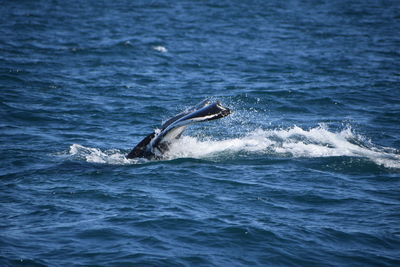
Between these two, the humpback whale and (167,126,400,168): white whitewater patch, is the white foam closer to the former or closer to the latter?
(167,126,400,168): white whitewater patch

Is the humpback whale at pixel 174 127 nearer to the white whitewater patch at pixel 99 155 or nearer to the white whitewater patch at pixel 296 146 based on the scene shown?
the white whitewater patch at pixel 99 155

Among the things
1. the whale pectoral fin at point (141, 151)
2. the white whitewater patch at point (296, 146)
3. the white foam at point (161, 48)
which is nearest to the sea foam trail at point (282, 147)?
the white whitewater patch at point (296, 146)

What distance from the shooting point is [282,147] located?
45.6 feet

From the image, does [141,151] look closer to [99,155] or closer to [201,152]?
[99,155]

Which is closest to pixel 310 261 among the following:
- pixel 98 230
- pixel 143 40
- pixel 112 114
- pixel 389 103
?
pixel 98 230

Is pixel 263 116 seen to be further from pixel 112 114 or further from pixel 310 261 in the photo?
pixel 310 261

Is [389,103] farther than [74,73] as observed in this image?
No

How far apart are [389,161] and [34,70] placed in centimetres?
1508

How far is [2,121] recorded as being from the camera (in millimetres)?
16562

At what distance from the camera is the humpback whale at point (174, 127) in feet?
36.1

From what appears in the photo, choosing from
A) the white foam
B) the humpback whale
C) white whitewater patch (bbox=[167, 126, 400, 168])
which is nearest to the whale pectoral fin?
the humpback whale

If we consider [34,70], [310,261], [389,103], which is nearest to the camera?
[310,261]

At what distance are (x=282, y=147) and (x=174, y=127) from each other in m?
3.37

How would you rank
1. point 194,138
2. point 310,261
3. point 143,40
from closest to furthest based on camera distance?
point 310,261, point 194,138, point 143,40
